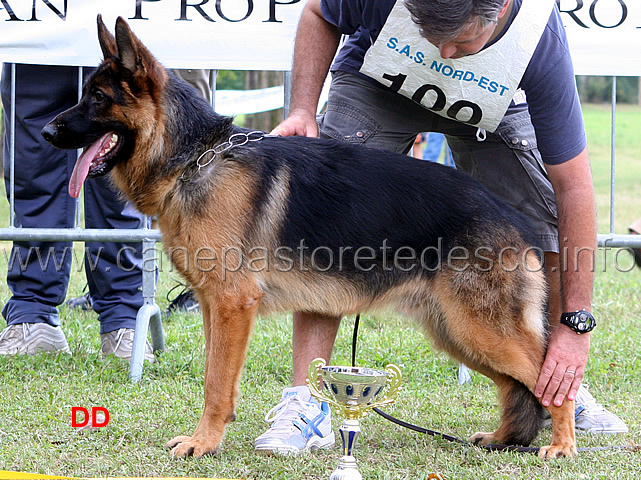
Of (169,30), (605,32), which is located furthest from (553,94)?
(169,30)

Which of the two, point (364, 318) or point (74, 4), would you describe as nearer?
point (74, 4)

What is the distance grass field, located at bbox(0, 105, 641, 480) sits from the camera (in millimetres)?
2904

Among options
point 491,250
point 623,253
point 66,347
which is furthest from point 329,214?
point 623,253

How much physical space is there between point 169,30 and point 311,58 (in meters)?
1.42

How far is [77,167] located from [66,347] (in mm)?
1907

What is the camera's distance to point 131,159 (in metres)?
3.17

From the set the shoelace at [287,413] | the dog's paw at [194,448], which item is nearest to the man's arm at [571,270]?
the shoelace at [287,413]

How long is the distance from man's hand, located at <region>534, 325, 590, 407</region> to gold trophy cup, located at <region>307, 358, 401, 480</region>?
0.72m

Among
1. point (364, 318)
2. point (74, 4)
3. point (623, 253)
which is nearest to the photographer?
point (74, 4)

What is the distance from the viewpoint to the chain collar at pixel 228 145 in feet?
10.3

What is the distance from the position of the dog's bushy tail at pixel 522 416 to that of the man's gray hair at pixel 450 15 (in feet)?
5.00

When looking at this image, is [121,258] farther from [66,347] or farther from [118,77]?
[118,77]

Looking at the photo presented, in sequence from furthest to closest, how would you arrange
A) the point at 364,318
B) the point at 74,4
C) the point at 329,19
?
the point at 364,318 → the point at 74,4 → the point at 329,19

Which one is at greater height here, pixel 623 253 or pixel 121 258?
pixel 121 258
